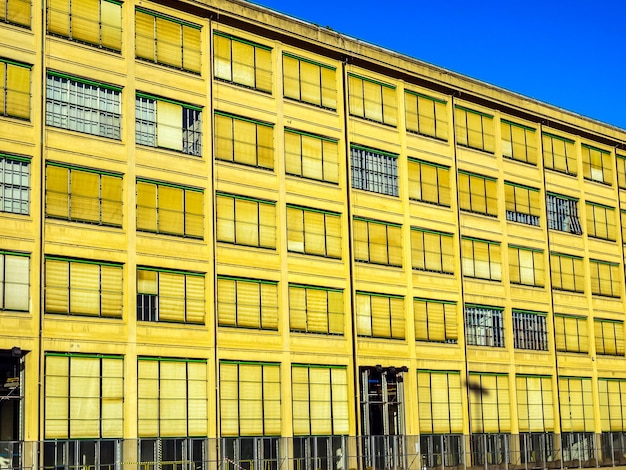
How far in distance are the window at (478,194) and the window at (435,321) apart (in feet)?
22.1

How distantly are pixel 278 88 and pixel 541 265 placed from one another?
24264 mm

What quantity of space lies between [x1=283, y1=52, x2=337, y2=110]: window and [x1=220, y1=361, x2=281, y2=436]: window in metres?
15.0

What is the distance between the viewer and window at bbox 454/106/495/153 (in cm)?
6679

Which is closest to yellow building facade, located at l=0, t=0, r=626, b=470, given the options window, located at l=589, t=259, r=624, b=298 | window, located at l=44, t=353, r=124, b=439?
window, located at l=44, t=353, r=124, b=439

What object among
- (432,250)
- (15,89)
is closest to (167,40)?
(15,89)

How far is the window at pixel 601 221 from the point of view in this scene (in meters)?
75.7

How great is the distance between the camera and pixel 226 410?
168ft

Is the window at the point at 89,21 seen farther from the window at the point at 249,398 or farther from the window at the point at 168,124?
the window at the point at 249,398

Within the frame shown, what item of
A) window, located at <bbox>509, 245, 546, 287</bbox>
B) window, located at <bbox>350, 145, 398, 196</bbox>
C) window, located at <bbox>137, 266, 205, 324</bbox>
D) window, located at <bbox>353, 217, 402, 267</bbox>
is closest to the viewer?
window, located at <bbox>137, 266, 205, 324</bbox>

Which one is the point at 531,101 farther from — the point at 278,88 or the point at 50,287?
the point at 50,287

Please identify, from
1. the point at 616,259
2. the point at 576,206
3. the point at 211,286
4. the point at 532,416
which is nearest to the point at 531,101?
the point at 576,206

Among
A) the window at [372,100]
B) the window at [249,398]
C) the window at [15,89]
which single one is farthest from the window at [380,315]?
the window at [15,89]

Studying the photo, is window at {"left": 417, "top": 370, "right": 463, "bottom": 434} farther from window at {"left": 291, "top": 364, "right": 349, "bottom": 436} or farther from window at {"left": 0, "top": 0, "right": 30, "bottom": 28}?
window at {"left": 0, "top": 0, "right": 30, "bottom": 28}

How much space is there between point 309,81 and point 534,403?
2584 cm
